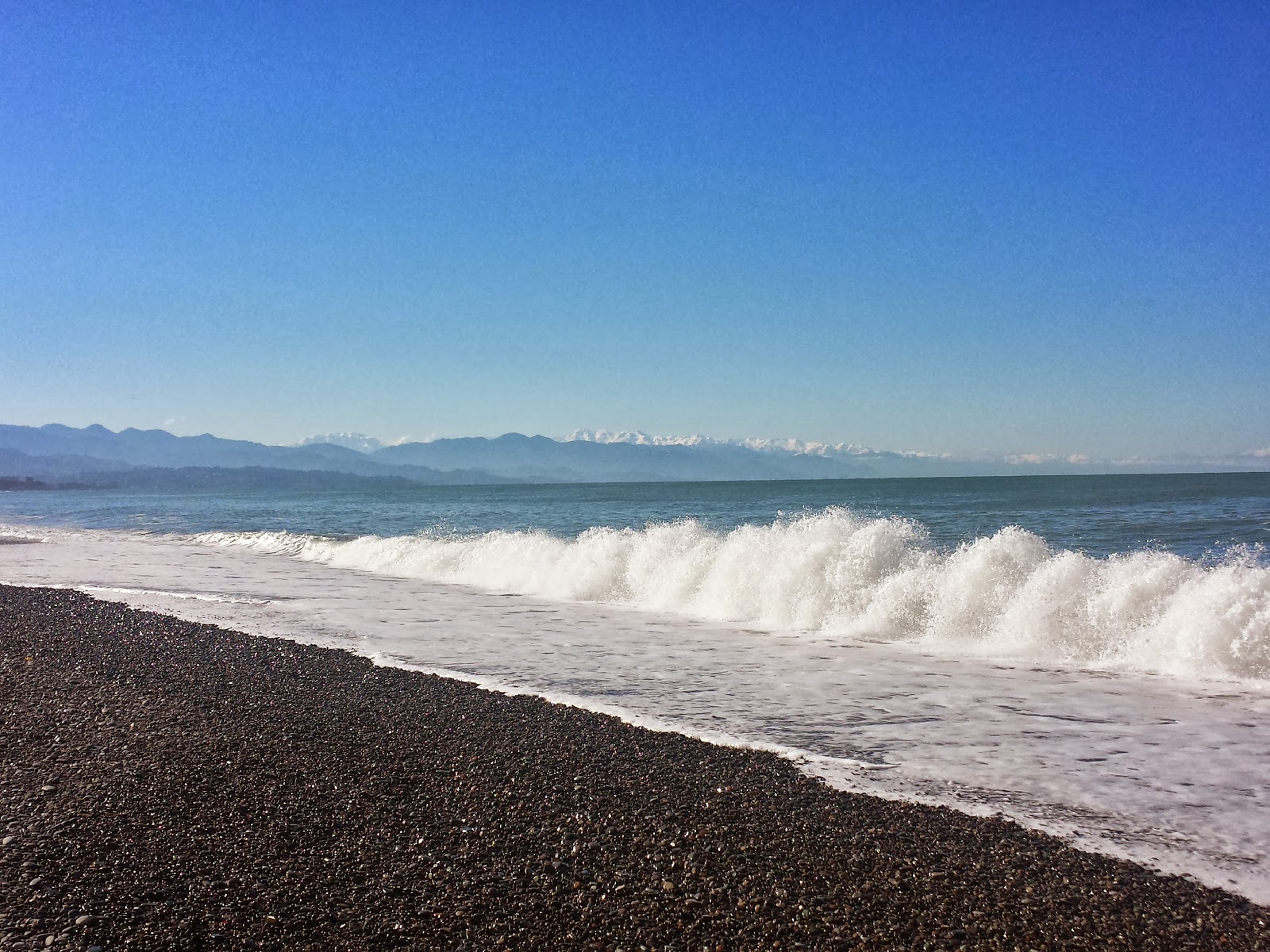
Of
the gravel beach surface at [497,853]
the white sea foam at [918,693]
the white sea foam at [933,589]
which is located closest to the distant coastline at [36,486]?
the white sea foam at [918,693]

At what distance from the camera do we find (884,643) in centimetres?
1288

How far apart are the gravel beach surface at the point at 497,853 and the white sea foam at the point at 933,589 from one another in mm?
7400

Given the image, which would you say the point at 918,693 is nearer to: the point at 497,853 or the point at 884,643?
the point at 884,643

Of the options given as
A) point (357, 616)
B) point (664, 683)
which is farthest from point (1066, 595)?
point (357, 616)

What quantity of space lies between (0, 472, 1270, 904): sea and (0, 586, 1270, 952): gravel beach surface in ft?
2.50

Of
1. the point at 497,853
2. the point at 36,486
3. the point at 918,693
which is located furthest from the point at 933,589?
the point at 36,486

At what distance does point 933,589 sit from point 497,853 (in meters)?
11.2

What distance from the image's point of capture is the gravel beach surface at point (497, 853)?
13.0ft

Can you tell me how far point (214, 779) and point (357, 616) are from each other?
926 centimetres

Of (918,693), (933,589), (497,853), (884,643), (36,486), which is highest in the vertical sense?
(933,589)

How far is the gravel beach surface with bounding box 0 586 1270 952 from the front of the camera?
3977 mm

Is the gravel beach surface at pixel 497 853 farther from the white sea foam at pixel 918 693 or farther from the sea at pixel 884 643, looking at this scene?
the sea at pixel 884 643

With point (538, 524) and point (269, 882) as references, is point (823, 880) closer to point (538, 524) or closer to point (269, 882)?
point (269, 882)

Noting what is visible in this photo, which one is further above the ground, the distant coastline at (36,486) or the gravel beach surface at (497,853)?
the gravel beach surface at (497,853)
